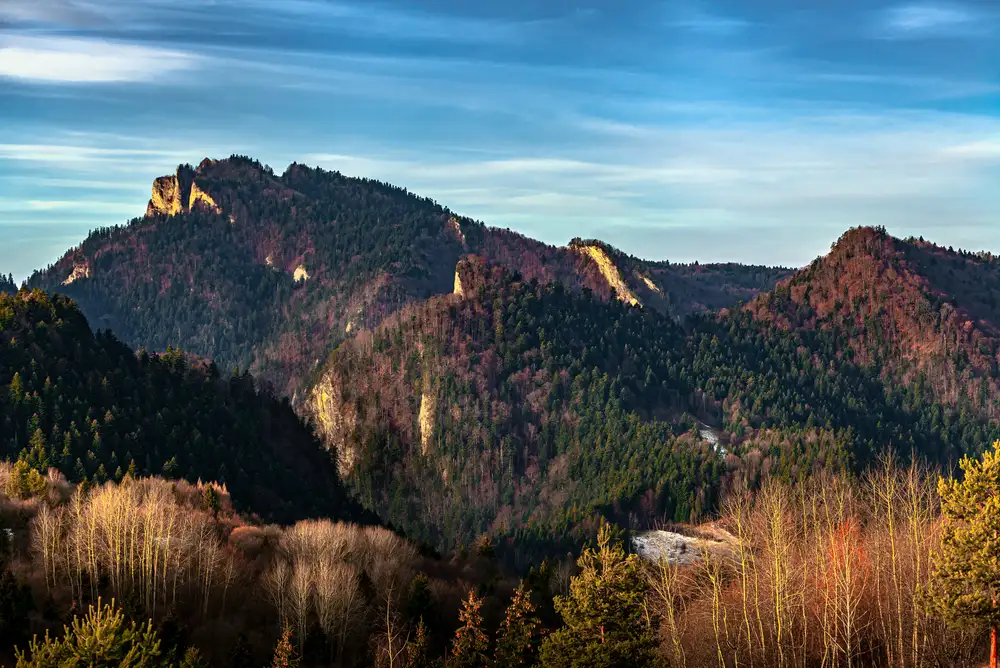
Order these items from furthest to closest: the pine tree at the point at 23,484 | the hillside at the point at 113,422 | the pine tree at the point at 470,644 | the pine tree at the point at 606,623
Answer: the hillside at the point at 113,422
the pine tree at the point at 23,484
the pine tree at the point at 470,644
the pine tree at the point at 606,623

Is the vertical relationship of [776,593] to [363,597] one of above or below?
above

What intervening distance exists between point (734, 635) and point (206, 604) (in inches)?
1958

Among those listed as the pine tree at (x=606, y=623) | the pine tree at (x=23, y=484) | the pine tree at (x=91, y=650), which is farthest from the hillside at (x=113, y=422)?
the pine tree at (x=606, y=623)

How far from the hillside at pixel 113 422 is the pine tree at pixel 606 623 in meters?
98.5

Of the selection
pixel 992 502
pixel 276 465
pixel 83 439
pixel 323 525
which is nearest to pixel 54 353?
pixel 83 439

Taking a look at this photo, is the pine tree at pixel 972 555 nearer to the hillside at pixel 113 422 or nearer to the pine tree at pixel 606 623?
the pine tree at pixel 606 623

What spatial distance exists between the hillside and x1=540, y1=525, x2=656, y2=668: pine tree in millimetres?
98461

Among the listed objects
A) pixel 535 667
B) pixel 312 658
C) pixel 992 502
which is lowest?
pixel 312 658

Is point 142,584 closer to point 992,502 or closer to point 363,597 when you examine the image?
point 363,597

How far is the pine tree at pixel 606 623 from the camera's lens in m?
62.9

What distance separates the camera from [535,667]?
6856 cm

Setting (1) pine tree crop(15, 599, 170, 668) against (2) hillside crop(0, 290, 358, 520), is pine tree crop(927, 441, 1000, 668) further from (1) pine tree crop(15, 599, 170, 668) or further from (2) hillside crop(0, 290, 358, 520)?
(2) hillside crop(0, 290, 358, 520)

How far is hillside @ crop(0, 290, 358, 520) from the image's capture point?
506 ft

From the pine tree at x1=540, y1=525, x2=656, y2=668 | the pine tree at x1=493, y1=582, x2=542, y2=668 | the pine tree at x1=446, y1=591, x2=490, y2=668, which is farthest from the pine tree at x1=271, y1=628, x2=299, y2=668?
the pine tree at x1=540, y1=525, x2=656, y2=668
